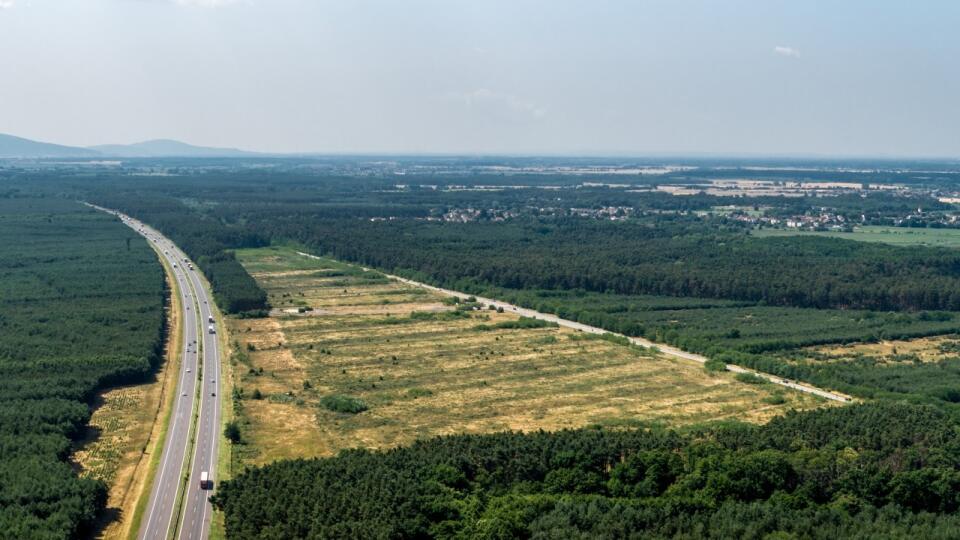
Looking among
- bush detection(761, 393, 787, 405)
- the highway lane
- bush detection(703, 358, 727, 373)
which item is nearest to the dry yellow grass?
bush detection(703, 358, 727, 373)

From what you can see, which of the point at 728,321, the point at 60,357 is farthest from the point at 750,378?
the point at 60,357

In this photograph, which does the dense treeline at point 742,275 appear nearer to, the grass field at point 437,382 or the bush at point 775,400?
the grass field at point 437,382

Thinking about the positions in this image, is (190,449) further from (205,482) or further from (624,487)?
(624,487)

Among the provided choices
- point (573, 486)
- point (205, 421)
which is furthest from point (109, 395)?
point (573, 486)

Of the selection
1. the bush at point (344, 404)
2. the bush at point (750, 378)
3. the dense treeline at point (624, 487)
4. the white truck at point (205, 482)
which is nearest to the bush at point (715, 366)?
the bush at point (750, 378)

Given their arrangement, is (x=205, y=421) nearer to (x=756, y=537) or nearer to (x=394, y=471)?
(x=394, y=471)

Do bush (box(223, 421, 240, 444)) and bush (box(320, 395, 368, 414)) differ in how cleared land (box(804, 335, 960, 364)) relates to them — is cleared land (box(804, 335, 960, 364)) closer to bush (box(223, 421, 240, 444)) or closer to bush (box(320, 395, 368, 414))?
bush (box(320, 395, 368, 414))
